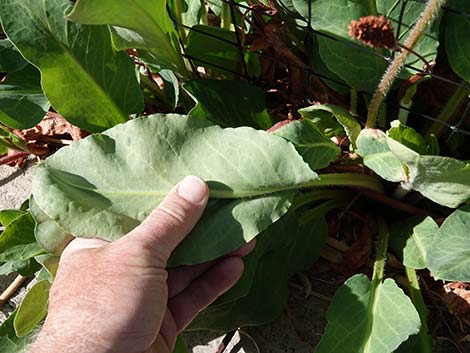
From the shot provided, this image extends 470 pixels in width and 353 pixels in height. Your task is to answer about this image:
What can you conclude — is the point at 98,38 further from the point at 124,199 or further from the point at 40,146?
the point at 40,146

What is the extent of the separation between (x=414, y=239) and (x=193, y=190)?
502 millimetres

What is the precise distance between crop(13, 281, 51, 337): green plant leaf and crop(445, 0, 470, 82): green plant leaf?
887 millimetres

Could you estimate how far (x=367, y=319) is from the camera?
123 centimetres

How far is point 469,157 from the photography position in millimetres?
1452

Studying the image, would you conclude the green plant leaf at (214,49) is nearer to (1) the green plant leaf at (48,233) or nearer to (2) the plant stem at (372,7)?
(2) the plant stem at (372,7)

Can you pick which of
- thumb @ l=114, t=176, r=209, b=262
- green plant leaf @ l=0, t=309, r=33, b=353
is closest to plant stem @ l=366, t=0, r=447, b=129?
thumb @ l=114, t=176, r=209, b=262

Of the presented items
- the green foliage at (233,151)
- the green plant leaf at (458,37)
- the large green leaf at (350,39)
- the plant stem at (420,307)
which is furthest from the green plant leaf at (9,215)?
the green plant leaf at (458,37)

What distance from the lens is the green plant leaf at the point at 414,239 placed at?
51.7 inches

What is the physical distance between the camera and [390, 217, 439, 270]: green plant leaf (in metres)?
1.31

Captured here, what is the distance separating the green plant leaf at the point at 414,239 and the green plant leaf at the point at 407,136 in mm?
160

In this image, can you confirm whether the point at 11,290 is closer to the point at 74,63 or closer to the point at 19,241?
the point at 19,241

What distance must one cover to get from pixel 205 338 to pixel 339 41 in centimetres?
70

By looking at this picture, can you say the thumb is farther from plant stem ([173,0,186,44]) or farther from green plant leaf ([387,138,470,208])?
plant stem ([173,0,186,44])

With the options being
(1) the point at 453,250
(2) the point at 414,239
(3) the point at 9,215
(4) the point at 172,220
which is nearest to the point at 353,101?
(2) the point at 414,239
